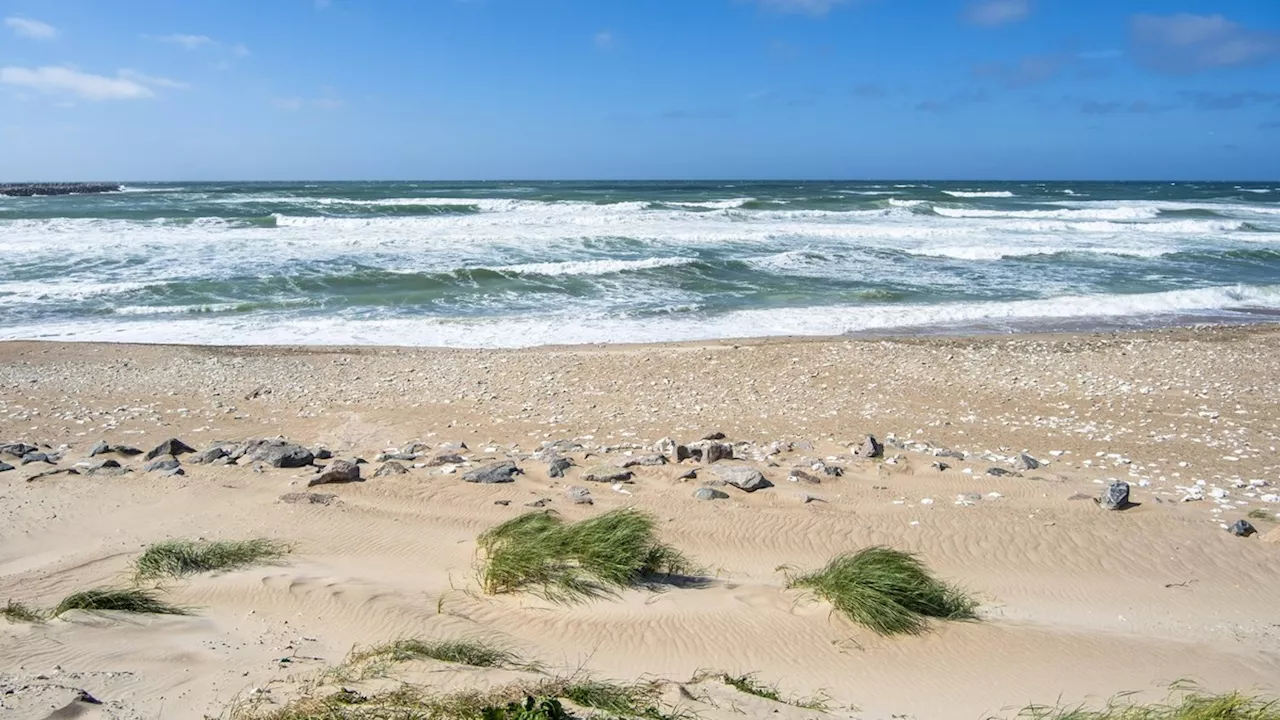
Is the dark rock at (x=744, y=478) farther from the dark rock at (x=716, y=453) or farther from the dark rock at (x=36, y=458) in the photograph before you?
the dark rock at (x=36, y=458)

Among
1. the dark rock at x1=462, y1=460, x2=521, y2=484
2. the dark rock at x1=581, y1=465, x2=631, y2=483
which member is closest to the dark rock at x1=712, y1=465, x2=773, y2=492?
the dark rock at x1=581, y1=465, x2=631, y2=483

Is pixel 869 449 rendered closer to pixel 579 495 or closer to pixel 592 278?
pixel 579 495

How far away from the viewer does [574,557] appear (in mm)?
4609

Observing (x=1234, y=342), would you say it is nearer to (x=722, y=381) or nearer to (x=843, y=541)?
(x=722, y=381)

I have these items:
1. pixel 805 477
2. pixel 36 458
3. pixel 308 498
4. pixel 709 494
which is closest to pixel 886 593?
pixel 709 494

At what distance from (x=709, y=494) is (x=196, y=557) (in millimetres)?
3454

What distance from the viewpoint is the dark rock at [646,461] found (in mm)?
6950

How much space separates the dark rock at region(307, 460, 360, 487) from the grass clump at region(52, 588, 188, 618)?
2.28 metres

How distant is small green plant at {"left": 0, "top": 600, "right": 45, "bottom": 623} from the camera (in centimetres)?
361

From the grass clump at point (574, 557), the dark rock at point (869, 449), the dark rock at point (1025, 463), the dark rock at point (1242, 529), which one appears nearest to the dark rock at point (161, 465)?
the grass clump at point (574, 557)

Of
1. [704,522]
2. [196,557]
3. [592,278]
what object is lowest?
[704,522]

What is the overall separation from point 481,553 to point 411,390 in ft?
18.4

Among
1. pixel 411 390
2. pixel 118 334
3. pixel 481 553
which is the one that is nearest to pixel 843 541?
pixel 481 553

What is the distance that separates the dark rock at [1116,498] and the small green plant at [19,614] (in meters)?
6.61
